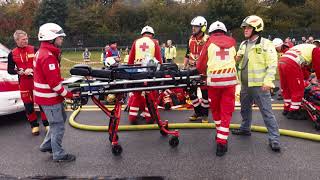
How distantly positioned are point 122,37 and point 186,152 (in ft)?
152

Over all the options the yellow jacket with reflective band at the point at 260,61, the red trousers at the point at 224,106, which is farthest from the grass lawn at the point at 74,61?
the yellow jacket with reflective band at the point at 260,61

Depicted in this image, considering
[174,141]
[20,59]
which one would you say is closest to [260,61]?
[174,141]

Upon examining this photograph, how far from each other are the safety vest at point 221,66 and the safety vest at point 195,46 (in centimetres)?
200

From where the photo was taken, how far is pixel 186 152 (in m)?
6.10

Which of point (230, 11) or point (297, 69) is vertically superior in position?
point (230, 11)

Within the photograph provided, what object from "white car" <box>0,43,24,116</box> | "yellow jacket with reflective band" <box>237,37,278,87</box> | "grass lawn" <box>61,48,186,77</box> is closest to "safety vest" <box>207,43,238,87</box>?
"yellow jacket with reflective band" <box>237,37,278,87</box>

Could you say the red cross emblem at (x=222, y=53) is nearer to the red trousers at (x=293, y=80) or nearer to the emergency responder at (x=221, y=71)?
the emergency responder at (x=221, y=71)

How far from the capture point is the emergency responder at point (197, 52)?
7754mm

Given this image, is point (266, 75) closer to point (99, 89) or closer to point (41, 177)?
point (99, 89)

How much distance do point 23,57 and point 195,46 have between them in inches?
136

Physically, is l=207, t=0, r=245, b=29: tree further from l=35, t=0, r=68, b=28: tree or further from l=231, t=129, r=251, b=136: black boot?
l=231, t=129, r=251, b=136: black boot

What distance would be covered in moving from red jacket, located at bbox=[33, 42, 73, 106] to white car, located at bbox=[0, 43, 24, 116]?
2197mm

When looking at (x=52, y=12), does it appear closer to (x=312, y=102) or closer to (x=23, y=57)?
(x=23, y=57)

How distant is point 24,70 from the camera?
738 cm
